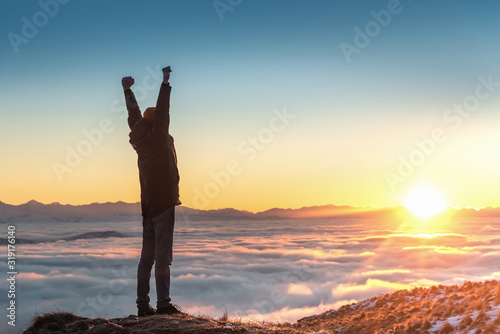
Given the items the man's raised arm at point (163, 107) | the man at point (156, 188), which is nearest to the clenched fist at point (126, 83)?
the man at point (156, 188)

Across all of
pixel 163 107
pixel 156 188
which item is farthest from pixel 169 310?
pixel 163 107

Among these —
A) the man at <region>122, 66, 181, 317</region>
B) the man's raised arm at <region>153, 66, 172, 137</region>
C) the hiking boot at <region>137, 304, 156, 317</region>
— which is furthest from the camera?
the hiking boot at <region>137, 304, 156, 317</region>

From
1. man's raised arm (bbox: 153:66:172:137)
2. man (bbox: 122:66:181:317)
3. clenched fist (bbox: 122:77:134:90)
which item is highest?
clenched fist (bbox: 122:77:134:90)

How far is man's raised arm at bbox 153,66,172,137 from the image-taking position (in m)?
7.35

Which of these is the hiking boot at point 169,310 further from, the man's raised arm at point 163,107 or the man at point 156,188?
the man's raised arm at point 163,107

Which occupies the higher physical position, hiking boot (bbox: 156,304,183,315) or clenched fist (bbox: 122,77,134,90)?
clenched fist (bbox: 122,77,134,90)

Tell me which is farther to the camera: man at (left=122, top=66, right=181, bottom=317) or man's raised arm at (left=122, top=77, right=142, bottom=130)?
man's raised arm at (left=122, top=77, right=142, bottom=130)

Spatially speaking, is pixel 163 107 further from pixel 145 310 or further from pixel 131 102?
pixel 145 310

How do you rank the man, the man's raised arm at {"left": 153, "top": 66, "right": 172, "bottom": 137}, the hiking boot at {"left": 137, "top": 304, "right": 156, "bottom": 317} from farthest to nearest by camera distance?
the hiking boot at {"left": 137, "top": 304, "right": 156, "bottom": 317}, the man, the man's raised arm at {"left": 153, "top": 66, "right": 172, "bottom": 137}

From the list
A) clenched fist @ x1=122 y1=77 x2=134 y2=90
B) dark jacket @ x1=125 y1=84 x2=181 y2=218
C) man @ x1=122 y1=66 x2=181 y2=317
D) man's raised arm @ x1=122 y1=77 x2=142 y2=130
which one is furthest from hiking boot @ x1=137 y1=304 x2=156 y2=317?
clenched fist @ x1=122 y1=77 x2=134 y2=90

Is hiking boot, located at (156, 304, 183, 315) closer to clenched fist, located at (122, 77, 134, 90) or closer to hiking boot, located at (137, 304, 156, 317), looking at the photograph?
hiking boot, located at (137, 304, 156, 317)

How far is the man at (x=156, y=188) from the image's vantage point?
24.6 feet

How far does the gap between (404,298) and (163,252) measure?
7.83 m

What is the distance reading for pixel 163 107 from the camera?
24.3 ft
